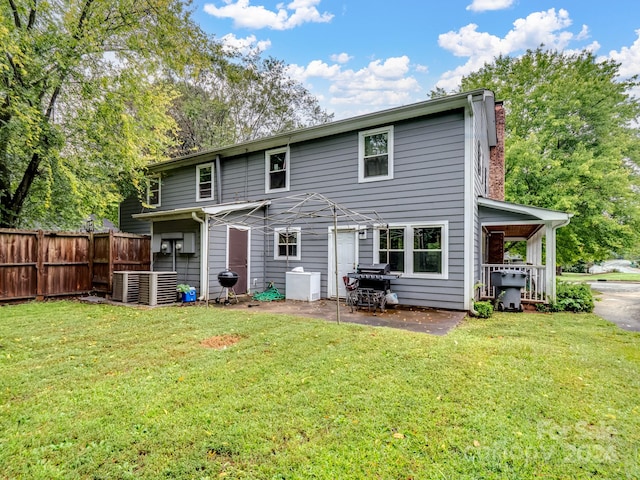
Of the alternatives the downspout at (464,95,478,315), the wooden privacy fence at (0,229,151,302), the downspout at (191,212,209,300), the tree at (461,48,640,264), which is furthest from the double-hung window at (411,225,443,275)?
the wooden privacy fence at (0,229,151,302)

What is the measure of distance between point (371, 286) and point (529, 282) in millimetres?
4572

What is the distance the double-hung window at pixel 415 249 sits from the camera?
7727 mm

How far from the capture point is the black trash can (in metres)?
7.67

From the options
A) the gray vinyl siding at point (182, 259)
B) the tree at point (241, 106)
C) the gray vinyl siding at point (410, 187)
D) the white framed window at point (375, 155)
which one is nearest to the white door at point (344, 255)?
the gray vinyl siding at point (410, 187)

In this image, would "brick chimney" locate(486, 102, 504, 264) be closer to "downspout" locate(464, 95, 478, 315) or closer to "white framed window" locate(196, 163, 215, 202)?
"downspout" locate(464, 95, 478, 315)

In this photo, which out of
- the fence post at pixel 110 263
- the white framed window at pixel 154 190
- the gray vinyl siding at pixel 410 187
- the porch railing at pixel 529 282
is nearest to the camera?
the gray vinyl siding at pixel 410 187

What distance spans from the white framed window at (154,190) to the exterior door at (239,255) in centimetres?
572

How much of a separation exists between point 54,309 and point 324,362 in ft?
24.1

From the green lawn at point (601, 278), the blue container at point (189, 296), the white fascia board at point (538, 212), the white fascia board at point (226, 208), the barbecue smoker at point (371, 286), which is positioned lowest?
the green lawn at point (601, 278)

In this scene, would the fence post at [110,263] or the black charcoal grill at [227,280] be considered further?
the fence post at [110,263]

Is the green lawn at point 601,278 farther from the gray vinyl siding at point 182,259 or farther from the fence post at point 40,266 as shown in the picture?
the fence post at point 40,266

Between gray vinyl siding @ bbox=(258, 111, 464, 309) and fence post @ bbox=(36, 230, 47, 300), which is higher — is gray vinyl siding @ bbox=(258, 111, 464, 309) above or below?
above

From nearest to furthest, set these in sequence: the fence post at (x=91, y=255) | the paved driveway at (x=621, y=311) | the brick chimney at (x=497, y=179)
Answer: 1. the paved driveway at (x=621, y=311)
2. the fence post at (x=91, y=255)
3. the brick chimney at (x=497, y=179)

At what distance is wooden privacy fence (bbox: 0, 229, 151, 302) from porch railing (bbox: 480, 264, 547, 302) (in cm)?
1087
